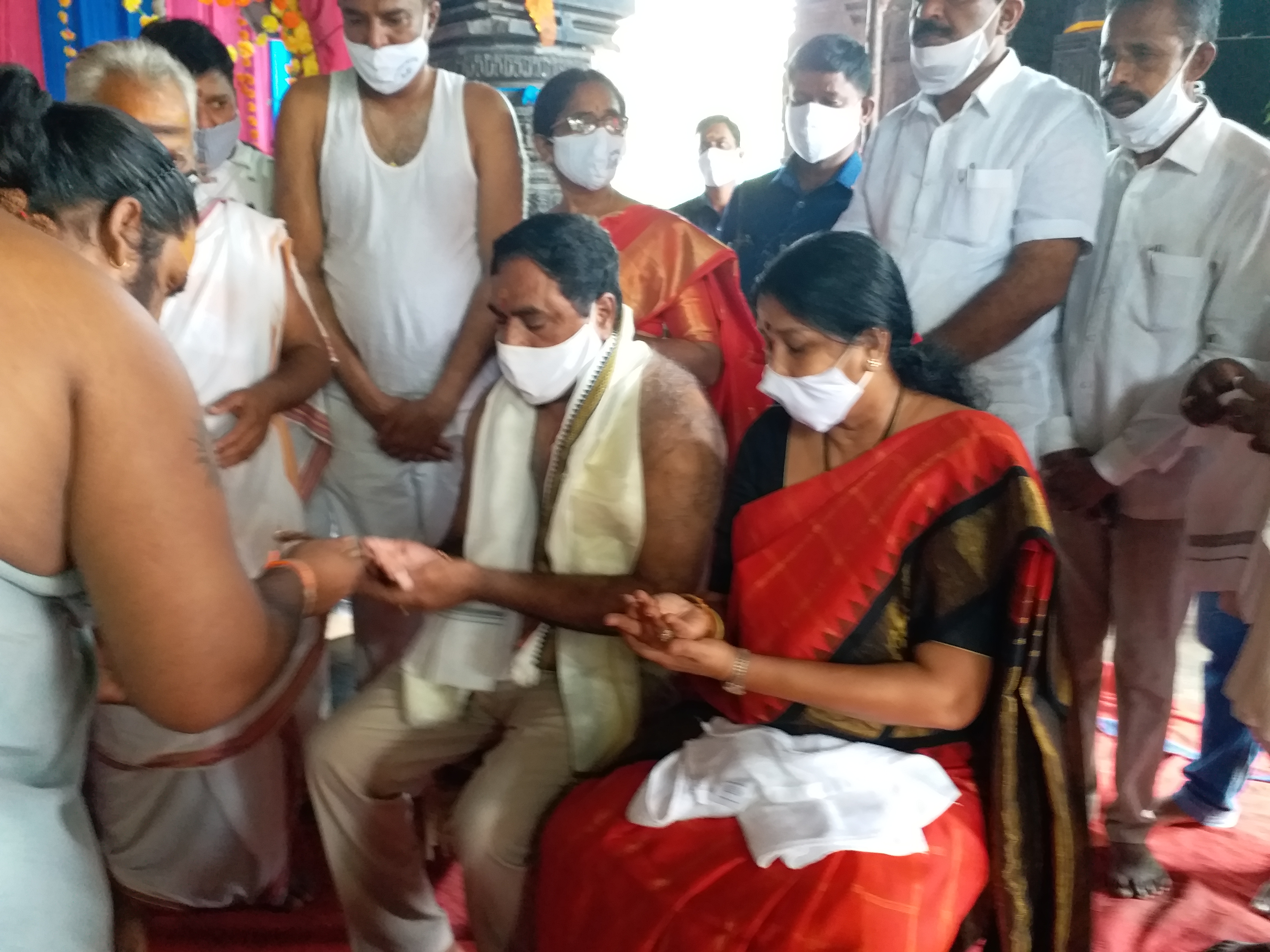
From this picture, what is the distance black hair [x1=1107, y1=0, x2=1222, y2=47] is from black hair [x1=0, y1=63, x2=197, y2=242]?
2.12 m

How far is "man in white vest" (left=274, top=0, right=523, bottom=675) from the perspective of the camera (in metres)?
2.58

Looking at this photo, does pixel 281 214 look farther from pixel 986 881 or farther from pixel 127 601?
pixel 986 881

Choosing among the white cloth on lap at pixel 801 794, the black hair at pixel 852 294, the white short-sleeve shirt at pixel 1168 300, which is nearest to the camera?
the white cloth on lap at pixel 801 794

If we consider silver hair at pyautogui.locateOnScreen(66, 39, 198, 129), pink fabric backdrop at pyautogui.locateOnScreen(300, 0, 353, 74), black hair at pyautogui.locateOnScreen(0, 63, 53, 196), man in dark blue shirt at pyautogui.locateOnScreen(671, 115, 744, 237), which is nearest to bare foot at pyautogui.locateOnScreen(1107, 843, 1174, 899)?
black hair at pyautogui.locateOnScreen(0, 63, 53, 196)

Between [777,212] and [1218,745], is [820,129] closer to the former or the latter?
[777,212]

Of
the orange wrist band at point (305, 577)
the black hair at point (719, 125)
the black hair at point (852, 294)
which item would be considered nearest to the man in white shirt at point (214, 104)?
the orange wrist band at point (305, 577)

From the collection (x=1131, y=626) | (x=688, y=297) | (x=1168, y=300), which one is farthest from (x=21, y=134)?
(x=1131, y=626)

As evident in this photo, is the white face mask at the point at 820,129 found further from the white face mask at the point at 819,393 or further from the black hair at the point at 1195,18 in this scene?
the white face mask at the point at 819,393

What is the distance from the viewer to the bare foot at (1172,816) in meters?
2.70

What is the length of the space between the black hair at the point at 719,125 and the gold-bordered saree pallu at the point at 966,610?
3276mm

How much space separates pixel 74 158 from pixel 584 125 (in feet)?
5.37

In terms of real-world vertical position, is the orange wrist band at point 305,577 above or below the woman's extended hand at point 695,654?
above

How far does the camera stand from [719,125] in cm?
456

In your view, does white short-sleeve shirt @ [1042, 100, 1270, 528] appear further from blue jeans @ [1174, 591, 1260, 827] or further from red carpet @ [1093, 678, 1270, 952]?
red carpet @ [1093, 678, 1270, 952]
